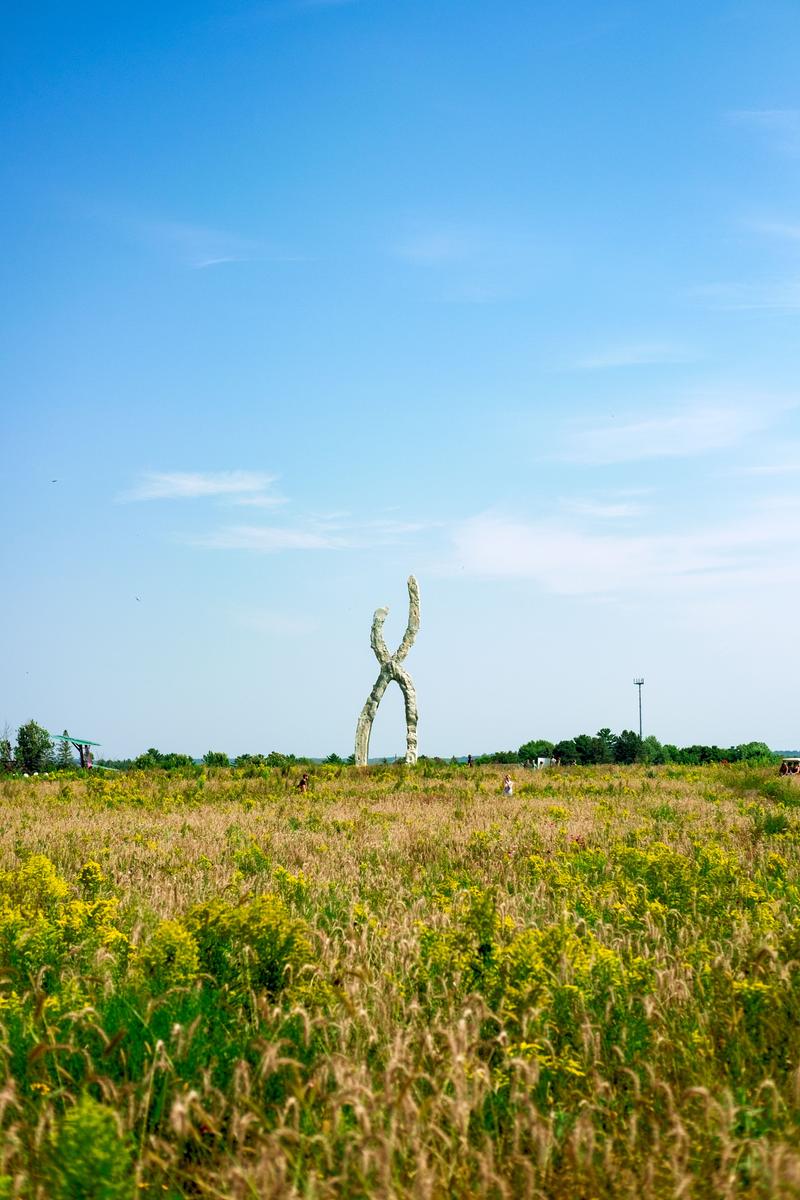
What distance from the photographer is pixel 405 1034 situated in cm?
424

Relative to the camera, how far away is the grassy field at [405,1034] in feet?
9.36

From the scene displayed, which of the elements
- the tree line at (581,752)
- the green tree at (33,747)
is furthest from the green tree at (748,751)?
Result: the green tree at (33,747)

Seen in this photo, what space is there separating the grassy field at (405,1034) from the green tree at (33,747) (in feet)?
193

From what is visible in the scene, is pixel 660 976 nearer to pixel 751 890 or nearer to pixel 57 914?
pixel 751 890

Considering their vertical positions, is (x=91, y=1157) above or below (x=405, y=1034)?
above

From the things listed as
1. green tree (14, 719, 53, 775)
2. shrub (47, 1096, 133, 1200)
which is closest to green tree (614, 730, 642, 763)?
green tree (14, 719, 53, 775)

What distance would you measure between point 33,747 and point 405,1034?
67.9m

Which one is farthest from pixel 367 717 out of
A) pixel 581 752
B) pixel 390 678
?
pixel 581 752

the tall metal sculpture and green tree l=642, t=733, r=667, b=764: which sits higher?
the tall metal sculpture

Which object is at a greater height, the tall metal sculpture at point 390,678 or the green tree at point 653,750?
the tall metal sculpture at point 390,678

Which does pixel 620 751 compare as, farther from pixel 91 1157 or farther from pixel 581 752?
pixel 91 1157

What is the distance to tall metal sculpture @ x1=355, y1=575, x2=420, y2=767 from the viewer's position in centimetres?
3919

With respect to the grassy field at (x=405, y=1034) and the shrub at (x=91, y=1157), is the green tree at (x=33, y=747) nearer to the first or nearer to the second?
the grassy field at (x=405, y=1034)

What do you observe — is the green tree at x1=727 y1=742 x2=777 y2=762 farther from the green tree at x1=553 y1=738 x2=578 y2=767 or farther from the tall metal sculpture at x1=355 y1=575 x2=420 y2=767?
the tall metal sculpture at x1=355 y1=575 x2=420 y2=767
